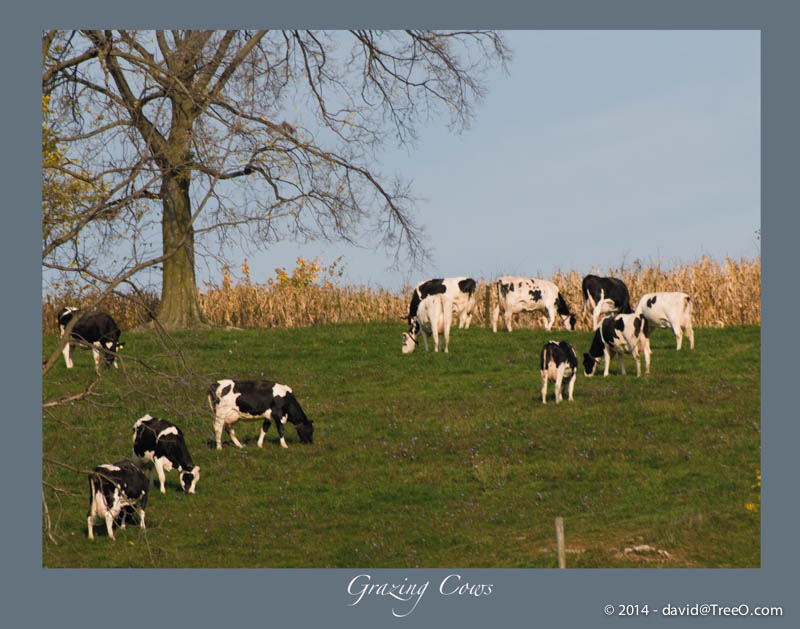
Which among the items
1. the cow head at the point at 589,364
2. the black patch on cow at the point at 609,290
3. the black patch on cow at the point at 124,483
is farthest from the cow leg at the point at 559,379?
the black patch on cow at the point at 609,290

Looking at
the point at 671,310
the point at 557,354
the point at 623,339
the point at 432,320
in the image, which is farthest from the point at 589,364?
the point at 432,320

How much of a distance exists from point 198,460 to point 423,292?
55.3ft

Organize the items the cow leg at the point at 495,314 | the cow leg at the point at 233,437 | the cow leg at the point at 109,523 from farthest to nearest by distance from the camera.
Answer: the cow leg at the point at 495,314
the cow leg at the point at 233,437
the cow leg at the point at 109,523

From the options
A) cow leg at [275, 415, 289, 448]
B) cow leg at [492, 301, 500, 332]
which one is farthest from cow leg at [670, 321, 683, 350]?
cow leg at [275, 415, 289, 448]

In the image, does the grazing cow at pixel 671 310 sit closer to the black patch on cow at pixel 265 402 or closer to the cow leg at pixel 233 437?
the black patch on cow at pixel 265 402

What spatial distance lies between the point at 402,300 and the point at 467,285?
5525 millimetres

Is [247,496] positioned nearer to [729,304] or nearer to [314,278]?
[729,304]

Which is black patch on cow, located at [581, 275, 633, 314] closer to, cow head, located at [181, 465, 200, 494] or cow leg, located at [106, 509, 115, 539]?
cow head, located at [181, 465, 200, 494]

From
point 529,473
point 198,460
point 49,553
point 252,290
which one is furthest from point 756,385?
point 252,290

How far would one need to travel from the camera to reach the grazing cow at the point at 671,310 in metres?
29.6

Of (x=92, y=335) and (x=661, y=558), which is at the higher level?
(x=92, y=335)

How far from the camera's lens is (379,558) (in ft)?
49.7

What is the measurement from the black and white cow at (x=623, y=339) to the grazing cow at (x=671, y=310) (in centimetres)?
359
